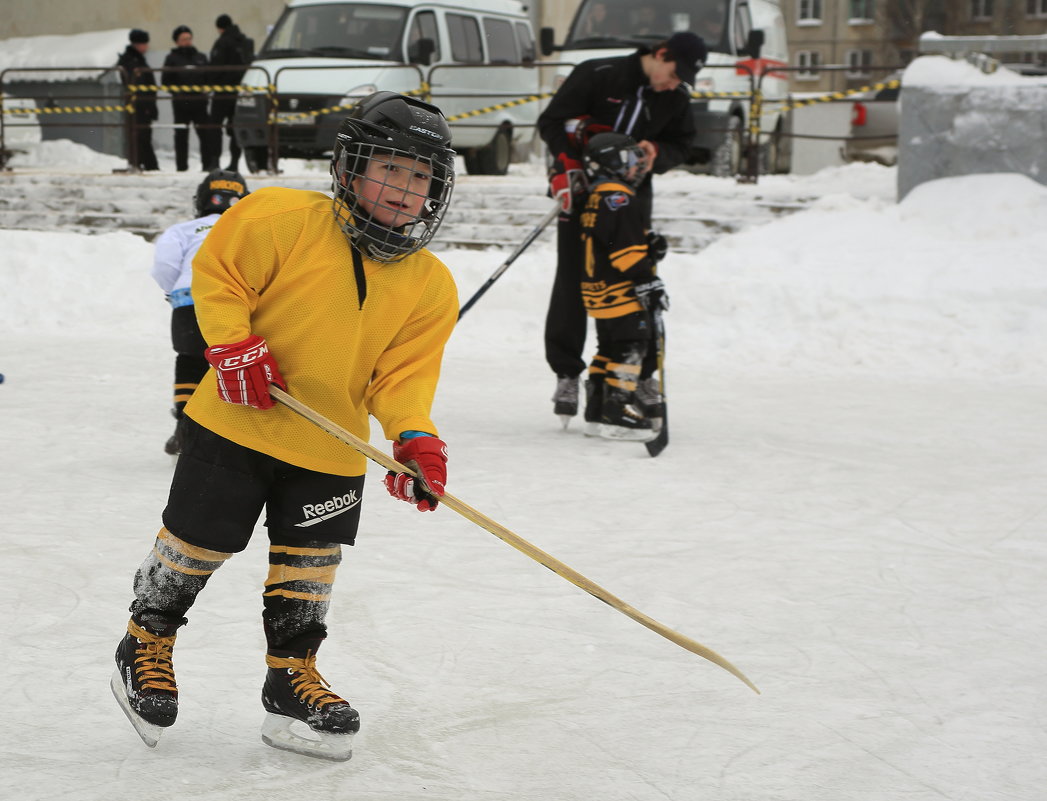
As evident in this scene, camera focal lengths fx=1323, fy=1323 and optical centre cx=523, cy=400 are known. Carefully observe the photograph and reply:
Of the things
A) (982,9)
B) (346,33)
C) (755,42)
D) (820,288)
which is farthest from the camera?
(982,9)

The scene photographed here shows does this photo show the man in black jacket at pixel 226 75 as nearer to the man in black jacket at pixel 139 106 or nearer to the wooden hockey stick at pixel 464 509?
the man in black jacket at pixel 139 106

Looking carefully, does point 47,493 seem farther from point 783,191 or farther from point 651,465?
point 783,191

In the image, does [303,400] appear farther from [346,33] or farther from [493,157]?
[493,157]

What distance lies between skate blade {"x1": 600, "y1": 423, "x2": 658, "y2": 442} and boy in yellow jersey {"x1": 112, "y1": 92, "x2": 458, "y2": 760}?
3171 millimetres

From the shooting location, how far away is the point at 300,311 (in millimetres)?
2463

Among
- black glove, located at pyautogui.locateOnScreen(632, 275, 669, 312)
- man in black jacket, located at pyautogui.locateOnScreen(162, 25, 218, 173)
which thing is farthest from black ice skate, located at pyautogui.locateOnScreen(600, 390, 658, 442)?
man in black jacket, located at pyautogui.locateOnScreen(162, 25, 218, 173)

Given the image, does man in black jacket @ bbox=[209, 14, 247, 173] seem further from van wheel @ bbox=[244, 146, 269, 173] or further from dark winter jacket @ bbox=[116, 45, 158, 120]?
dark winter jacket @ bbox=[116, 45, 158, 120]

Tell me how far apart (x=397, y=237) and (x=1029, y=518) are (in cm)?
303

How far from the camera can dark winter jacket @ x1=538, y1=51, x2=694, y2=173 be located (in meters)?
5.87

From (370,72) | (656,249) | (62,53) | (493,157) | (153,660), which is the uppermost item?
(62,53)

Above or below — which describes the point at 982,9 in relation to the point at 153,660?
above

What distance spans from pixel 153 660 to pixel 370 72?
420 inches

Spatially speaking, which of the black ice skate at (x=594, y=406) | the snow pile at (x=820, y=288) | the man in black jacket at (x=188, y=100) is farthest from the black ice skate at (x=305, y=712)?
the man in black jacket at (x=188, y=100)

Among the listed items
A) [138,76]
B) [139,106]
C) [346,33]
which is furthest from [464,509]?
[139,106]
